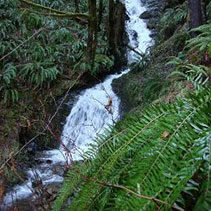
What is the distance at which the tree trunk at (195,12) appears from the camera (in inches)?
173

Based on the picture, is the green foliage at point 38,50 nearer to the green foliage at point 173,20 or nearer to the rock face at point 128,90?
the rock face at point 128,90

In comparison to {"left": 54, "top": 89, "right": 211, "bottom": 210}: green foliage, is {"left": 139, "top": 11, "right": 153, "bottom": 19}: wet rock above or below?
above

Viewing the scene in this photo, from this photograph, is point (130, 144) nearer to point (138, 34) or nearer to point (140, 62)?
point (140, 62)

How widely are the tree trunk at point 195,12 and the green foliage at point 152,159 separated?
143 inches

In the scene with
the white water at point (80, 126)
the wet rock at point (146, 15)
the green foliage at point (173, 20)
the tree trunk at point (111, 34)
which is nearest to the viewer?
the white water at point (80, 126)

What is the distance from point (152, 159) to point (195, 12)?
158 inches

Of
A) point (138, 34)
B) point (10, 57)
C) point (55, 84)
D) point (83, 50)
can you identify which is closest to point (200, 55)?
point (55, 84)

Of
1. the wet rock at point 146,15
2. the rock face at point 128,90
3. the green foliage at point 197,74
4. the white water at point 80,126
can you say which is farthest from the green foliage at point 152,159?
the wet rock at point 146,15

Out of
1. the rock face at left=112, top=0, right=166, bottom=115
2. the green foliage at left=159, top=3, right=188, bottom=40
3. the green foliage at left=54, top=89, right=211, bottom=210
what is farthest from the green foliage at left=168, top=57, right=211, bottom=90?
the green foliage at left=159, top=3, right=188, bottom=40

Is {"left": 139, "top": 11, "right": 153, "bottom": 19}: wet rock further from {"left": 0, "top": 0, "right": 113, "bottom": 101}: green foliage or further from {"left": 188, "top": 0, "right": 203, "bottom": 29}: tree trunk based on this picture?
{"left": 188, "top": 0, "right": 203, "bottom": 29}: tree trunk

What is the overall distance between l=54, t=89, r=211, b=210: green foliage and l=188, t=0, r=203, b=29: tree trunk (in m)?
3.63

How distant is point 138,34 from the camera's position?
10.5 meters

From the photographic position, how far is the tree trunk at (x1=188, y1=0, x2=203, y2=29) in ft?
14.5

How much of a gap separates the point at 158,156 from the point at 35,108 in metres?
6.30
